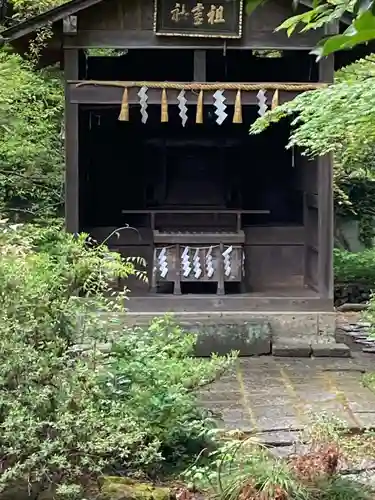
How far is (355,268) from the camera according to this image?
46.1ft

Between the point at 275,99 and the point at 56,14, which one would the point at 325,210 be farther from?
the point at 56,14

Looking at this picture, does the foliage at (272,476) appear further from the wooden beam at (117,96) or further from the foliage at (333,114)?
the wooden beam at (117,96)

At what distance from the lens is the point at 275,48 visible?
867 cm

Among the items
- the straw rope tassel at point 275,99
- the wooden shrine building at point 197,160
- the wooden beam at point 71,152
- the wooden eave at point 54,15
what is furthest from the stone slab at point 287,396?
the wooden eave at point 54,15

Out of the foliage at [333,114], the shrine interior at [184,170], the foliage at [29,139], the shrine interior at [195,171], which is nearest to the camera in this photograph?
the foliage at [333,114]

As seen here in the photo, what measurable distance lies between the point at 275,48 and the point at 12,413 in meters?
6.17

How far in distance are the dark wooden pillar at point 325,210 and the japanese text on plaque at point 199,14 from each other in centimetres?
133

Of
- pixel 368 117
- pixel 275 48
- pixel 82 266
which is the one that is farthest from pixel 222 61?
pixel 82 266

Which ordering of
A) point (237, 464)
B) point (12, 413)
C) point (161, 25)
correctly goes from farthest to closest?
1. point (161, 25)
2. point (237, 464)
3. point (12, 413)

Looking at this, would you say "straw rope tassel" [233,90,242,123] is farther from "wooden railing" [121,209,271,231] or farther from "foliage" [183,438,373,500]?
"foliage" [183,438,373,500]

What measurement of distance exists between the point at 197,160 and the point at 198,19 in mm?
2579

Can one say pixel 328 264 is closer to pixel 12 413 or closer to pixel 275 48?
pixel 275 48

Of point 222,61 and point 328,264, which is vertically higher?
point 222,61

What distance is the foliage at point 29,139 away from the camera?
37.0 feet
